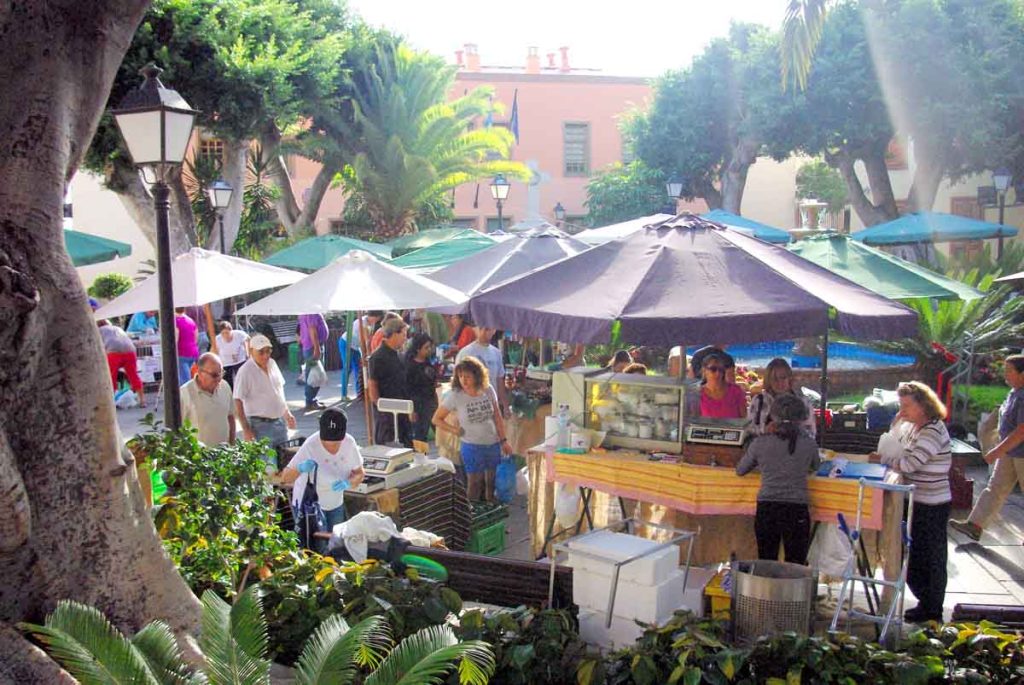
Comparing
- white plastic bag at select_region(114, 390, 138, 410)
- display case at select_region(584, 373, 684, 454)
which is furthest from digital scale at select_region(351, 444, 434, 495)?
white plastic bag at select_region(114, 390, 138, 410)

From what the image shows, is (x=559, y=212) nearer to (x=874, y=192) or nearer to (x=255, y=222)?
(x=874, y=192)

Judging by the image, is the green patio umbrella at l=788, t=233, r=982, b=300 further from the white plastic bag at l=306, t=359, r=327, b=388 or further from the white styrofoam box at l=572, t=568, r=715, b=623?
the white plastic bag at l=306, t=359, r=327, b=388

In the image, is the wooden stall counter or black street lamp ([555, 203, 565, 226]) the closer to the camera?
the wooden stall counter

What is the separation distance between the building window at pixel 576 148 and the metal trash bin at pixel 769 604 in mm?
34624

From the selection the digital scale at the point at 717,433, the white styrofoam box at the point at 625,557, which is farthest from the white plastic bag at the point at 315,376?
the white styrofoam box at the point at 625,557

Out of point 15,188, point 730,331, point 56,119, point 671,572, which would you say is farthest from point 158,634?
point 730,331

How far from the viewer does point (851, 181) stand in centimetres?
2695

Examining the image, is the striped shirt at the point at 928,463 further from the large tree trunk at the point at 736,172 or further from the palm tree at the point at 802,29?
the large tree trunk at the point at 736,172

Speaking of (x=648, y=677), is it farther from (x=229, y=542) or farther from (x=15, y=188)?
(x=15, y=188)

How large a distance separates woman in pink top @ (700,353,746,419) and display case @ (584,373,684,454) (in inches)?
23.2

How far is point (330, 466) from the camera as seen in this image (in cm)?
680

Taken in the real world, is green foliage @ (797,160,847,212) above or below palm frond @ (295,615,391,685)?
above

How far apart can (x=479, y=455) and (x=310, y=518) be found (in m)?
1.96

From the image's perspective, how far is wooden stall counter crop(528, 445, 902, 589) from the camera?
20.2 ft
